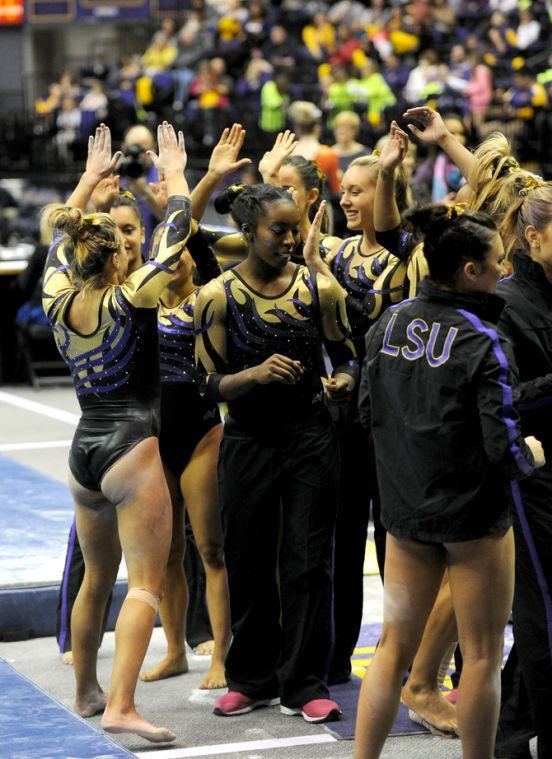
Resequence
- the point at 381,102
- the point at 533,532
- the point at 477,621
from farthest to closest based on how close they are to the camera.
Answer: the point at 381,102
the point at 533,532
the point at 477,621

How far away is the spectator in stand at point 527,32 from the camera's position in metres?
19.8

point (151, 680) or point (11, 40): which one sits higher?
point (11, 40)

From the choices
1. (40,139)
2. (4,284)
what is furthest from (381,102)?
(4,284)

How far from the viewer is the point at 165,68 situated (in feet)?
80.4

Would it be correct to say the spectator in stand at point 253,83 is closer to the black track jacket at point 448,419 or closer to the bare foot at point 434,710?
the bare foot at point 434,710

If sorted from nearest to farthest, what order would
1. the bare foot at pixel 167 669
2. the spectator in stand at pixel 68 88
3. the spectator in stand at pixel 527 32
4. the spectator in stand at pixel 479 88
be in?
the bare foot at pixel 167 669
the spectator in stand at pixel 479 88
the spectator in stand at pixel 527 32
the spectator in stand at pixel 68 88

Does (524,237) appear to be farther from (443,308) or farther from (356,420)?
(356,420)

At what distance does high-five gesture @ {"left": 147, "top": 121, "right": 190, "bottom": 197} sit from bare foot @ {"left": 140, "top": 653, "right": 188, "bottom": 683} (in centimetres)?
176

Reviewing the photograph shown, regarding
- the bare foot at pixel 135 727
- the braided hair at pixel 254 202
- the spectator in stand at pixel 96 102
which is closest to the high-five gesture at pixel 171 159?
the braided hair at pixel 254 202

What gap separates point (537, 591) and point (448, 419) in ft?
2.27

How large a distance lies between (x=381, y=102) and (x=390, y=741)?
49.5ft

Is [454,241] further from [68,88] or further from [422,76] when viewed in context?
[68,88]

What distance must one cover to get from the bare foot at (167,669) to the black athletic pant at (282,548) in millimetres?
467

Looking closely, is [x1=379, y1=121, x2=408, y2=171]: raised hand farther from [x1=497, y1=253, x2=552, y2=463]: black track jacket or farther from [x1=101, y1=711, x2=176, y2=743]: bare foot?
[x1=101, y1=711, x2=176, y2=743]: bare foot
